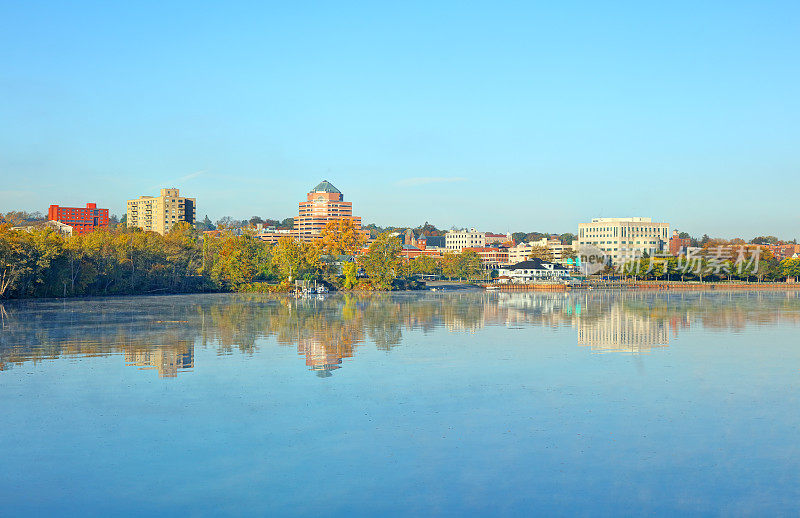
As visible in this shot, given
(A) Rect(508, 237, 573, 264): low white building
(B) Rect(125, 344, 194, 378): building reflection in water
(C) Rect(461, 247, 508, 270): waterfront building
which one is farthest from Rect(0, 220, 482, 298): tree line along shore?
(A) Rect(508, 237, 573, 264): low white building

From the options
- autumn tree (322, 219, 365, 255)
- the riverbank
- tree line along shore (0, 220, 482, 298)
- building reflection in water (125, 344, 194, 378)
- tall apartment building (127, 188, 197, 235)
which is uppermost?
tall apartment building (127, 188, 197, 235)

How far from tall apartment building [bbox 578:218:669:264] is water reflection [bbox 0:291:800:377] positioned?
12931cm

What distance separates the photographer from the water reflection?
23750 mm

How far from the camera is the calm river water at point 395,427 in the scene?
10.0 meters

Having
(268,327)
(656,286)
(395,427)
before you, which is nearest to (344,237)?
(656,286)

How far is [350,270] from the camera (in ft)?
284

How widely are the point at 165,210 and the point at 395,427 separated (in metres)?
184

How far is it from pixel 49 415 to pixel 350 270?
7201 centimetres

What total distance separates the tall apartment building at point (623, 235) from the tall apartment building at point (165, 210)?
10353 cm

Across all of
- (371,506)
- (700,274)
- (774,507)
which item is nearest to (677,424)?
(774,507)

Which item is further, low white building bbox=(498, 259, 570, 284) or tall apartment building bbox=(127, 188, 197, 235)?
tall apartment building bbox=(127, 188, 197, 235)

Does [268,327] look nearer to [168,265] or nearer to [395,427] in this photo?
[395,427]

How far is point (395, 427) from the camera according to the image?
1377 centimetres

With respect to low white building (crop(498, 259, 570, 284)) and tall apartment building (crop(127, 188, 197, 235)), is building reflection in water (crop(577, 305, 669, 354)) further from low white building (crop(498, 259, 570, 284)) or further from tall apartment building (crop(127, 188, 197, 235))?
tall apartment building (crop(127, 188, 197, 235))
